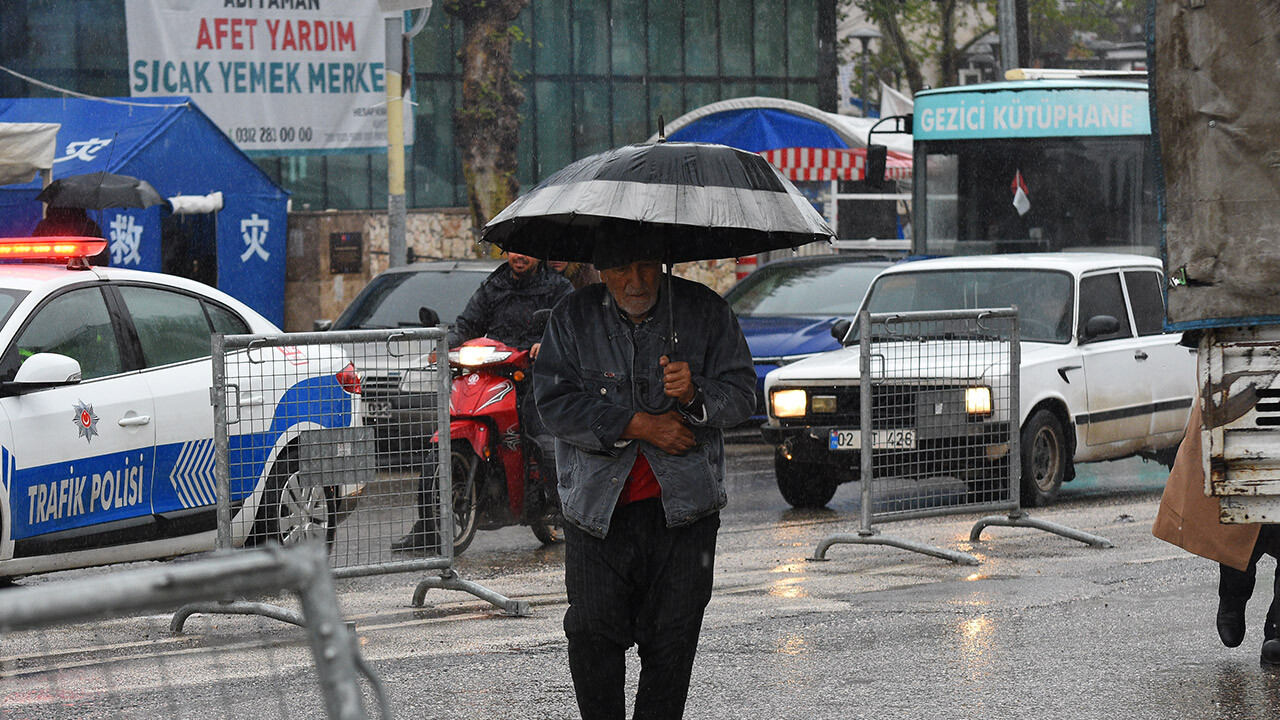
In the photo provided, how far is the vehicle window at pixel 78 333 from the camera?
297 inches

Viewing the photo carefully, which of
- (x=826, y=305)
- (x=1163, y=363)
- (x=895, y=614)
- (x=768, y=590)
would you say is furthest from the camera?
(x=826, y=305)

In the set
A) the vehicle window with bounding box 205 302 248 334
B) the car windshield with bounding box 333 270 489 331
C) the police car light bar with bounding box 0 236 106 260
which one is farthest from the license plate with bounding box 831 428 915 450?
the car windshield with bounding box 333 270 489 331

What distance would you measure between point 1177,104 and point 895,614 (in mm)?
2719

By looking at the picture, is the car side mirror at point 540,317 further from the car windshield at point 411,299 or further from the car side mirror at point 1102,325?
the car side mirror at point 1102,325

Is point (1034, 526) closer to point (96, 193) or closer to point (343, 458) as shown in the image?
point (343, 458)

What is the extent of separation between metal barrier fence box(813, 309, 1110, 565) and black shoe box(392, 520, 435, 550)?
7.54 feet

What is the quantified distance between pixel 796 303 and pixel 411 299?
4399 mm

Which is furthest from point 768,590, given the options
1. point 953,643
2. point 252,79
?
point 252,79

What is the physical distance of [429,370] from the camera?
7.59 meters

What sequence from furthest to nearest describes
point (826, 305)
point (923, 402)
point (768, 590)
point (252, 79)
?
Answer: point (252, 79), point (826, 305), point (923, 402), point (768, 590)

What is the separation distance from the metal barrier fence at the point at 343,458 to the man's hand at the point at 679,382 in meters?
2.84

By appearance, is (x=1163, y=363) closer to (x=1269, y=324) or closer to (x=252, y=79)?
(x=1269, y=324)

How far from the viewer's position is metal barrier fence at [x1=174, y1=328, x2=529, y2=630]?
713 cm

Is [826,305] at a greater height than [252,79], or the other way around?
[252,79]
